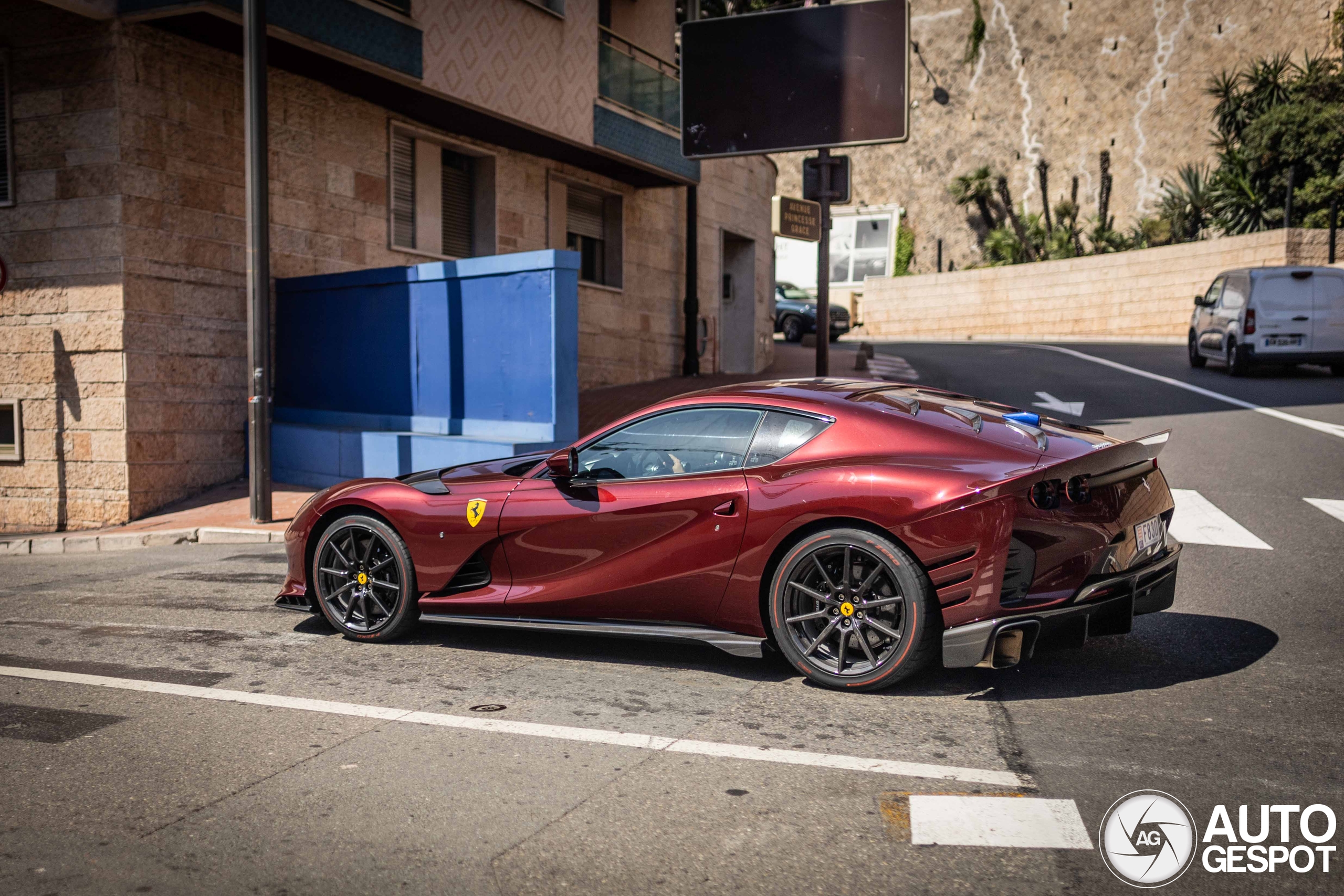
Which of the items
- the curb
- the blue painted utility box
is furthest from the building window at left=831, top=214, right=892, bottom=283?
the curb

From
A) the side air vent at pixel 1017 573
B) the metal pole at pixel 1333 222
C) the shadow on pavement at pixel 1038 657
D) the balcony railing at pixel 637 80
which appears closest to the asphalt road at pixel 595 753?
the shadow on pavement at pixel 1038 657

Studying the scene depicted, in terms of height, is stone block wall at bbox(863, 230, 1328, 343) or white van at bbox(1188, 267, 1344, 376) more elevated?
stone block wall at bbox(863, 230, 1328, 343)

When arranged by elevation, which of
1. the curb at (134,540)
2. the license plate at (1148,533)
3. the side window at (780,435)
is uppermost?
the side window at (780,435)

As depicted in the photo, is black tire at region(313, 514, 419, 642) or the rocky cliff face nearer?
black tire at region(313, 514, 419, 642)

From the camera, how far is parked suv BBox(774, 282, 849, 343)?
110 ft

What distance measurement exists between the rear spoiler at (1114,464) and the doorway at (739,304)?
18.0 metres

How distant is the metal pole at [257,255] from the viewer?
9.85 metres

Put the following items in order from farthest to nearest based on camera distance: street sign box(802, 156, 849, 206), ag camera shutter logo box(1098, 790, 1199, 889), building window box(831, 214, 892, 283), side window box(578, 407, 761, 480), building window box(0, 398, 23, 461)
A: building window box(831, 214, 892, 283)
building window box(0, 398, 23, 461)
street sign box(802, 156, 849, 206)
side window box(578, 407, 761, 480)
ag camera shutter logo box(1098, 790, 1199, 889)

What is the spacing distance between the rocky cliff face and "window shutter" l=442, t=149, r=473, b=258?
1138 inches

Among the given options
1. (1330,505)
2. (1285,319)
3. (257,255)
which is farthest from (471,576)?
(1285,319)

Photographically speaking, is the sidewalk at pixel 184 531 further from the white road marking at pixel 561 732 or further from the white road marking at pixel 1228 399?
the white road marking at pixel 1228 399

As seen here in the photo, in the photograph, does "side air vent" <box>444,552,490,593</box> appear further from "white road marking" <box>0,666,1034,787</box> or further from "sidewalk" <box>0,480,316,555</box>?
A: "sidewalk" <box>0,480,316,555</box>

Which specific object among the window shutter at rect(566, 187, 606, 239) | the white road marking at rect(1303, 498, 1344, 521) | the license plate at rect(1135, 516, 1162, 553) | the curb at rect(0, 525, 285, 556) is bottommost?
the curb at rect(0, 525, 285, 556)

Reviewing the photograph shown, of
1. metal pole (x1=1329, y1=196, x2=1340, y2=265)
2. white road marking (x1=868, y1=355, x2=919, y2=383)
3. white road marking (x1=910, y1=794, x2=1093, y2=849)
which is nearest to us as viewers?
white road marking (x1=910, y1=794, x2=1093, y2=849)
